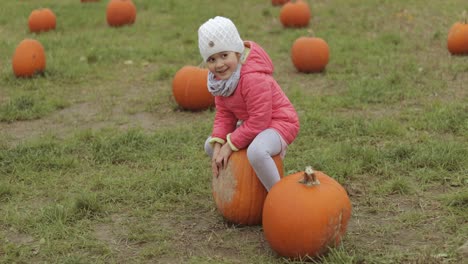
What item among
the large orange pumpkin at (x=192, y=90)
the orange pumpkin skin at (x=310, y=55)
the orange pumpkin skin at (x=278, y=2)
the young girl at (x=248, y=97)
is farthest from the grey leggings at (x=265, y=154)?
the orange pumpkin skin at (x=278, y=2)

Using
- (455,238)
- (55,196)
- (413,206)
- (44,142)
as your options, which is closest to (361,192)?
(413,206)

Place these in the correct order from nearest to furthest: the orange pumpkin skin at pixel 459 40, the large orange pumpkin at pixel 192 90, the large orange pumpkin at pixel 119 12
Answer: the large orange pumpkin at pixel 192 90 → the orange pumpkin skin at pixel 459 40 → the large orange pumpkin at pixel 119 12

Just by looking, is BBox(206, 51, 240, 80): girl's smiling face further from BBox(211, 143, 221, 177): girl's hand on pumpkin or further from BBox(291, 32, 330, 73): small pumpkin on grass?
BBox(291, 32, 330, 73): small pumpkin on grass

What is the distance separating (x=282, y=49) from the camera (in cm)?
1103

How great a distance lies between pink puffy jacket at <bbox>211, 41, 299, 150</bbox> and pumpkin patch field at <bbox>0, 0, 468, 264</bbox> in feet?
0.76

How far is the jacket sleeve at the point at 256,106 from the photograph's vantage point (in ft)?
14.9

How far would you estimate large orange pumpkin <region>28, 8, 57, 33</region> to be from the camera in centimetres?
1236

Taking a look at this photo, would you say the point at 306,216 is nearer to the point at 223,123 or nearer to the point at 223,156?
the point at 223,156

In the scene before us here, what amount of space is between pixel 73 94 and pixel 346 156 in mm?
4225

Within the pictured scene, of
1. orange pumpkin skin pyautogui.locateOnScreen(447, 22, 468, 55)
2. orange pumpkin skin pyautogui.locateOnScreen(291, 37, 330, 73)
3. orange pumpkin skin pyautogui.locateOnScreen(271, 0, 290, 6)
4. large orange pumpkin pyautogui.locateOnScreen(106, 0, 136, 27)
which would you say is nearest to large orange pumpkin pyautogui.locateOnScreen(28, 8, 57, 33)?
large orange pumpkin pyautogui.locateOnScreen(106, 0, 136, 27)

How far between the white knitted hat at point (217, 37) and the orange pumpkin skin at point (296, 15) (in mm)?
8010

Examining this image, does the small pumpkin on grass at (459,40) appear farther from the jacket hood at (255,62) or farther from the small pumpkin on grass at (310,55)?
the jacket hood at (255,62)

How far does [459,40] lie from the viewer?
9.68m

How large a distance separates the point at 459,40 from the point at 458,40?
0.01 metres
